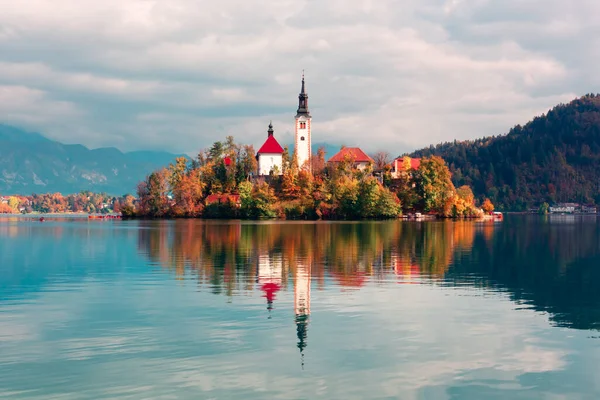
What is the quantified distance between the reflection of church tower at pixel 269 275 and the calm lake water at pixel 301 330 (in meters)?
0.13

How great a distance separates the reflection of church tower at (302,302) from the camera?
65.5 feet

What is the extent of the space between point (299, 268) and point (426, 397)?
22.8 m

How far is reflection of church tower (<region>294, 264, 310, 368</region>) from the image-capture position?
20.0 metres

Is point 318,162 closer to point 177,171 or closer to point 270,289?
point 177,171

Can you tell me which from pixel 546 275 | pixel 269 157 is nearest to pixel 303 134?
pixel 269 157

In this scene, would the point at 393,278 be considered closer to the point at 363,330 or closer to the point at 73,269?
the point at 363,330

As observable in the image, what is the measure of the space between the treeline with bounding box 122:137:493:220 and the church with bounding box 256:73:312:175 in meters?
3.10

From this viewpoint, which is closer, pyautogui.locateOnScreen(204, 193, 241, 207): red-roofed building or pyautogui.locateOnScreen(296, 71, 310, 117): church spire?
pyautogui.locateOnScreen(204, 193, 241, 207): red-roofed building

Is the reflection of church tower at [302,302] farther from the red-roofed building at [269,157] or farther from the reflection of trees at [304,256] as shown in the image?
the red-roofed building at [269,157]

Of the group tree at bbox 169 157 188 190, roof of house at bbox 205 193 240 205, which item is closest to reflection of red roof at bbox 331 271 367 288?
roof of house at bbox 205 193 240 205

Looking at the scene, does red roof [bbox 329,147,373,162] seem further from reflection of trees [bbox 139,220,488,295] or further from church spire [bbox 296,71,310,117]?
reflection of trees [bbox 139,220,488,295]

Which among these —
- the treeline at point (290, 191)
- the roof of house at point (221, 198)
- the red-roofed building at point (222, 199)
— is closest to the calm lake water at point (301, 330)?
the treeline at point (290, 191)

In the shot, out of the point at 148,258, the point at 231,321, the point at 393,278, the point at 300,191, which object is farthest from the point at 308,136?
the point at 231,321

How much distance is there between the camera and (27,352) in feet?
58.3
